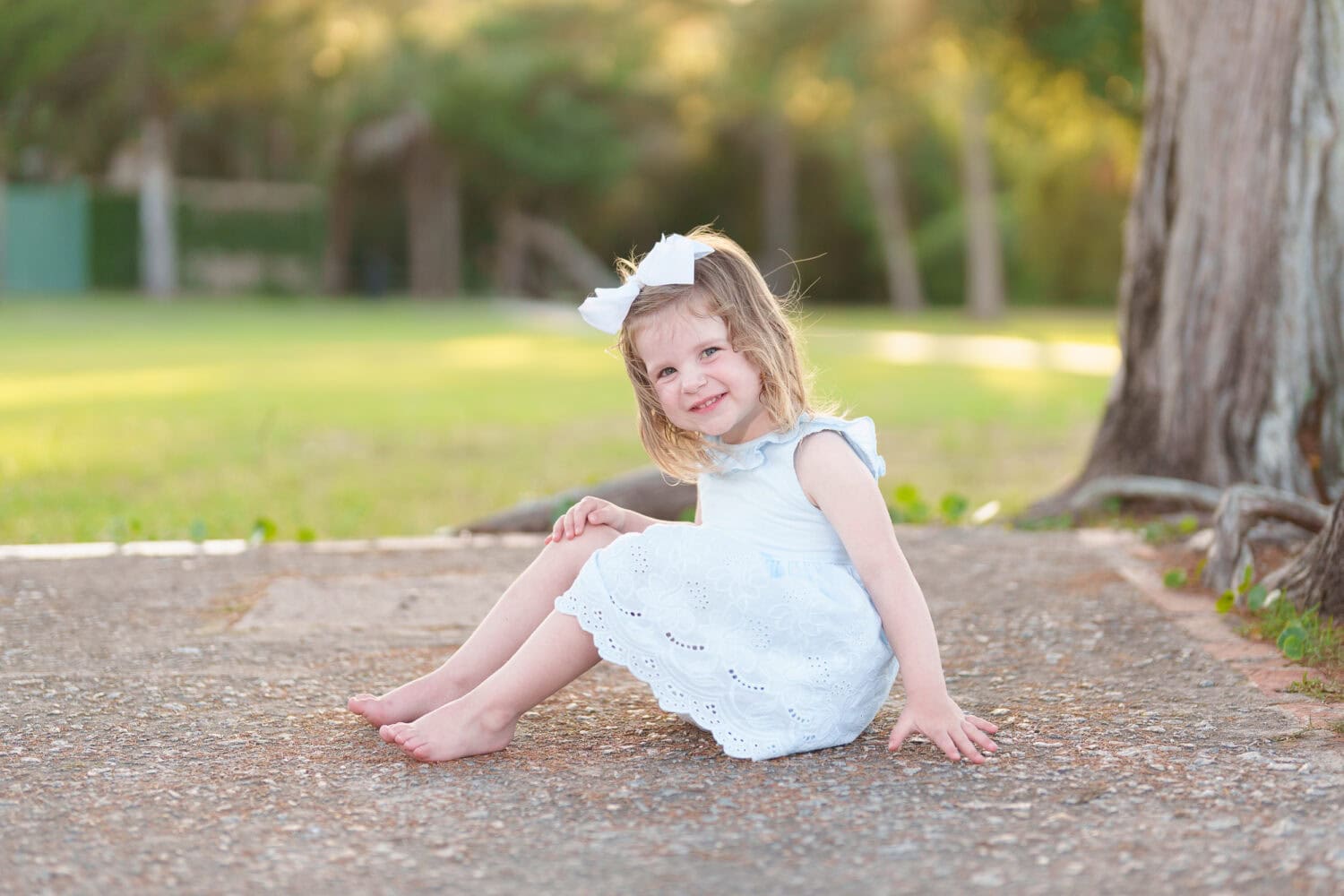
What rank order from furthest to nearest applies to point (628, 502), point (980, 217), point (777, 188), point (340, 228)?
point (340, 228) < point (777, 188) < point (980, 217) < point (628, 502)

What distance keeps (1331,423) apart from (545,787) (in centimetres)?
304

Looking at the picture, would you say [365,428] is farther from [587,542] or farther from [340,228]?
[340,228]

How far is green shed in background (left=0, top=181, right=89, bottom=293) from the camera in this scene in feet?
91.2

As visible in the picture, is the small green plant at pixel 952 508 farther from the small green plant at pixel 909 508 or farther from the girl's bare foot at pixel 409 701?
the girl's bare foot at pixel 409 701

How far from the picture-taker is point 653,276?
2619 millimetres

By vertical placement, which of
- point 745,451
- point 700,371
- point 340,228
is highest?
point 700,371

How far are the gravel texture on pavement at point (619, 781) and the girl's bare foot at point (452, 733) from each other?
0.03 metres

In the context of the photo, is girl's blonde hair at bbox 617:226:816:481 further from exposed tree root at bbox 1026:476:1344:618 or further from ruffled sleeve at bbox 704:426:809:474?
exposed tree root at bbox 1026:476:1344:618

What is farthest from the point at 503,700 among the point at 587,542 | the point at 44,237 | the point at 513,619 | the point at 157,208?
the point at 44,237

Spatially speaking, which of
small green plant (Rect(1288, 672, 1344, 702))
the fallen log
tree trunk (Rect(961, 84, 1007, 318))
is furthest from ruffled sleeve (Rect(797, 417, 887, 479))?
tree trunk (Rect(961, 84, 1007, 318))

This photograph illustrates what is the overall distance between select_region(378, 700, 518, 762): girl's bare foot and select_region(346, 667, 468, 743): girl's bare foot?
0.44 feet

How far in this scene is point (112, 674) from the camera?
3025 mm

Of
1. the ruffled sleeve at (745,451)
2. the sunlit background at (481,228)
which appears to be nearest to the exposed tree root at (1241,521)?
the ruffled sleeve at (745,451)

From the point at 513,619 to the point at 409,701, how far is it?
23 cm
